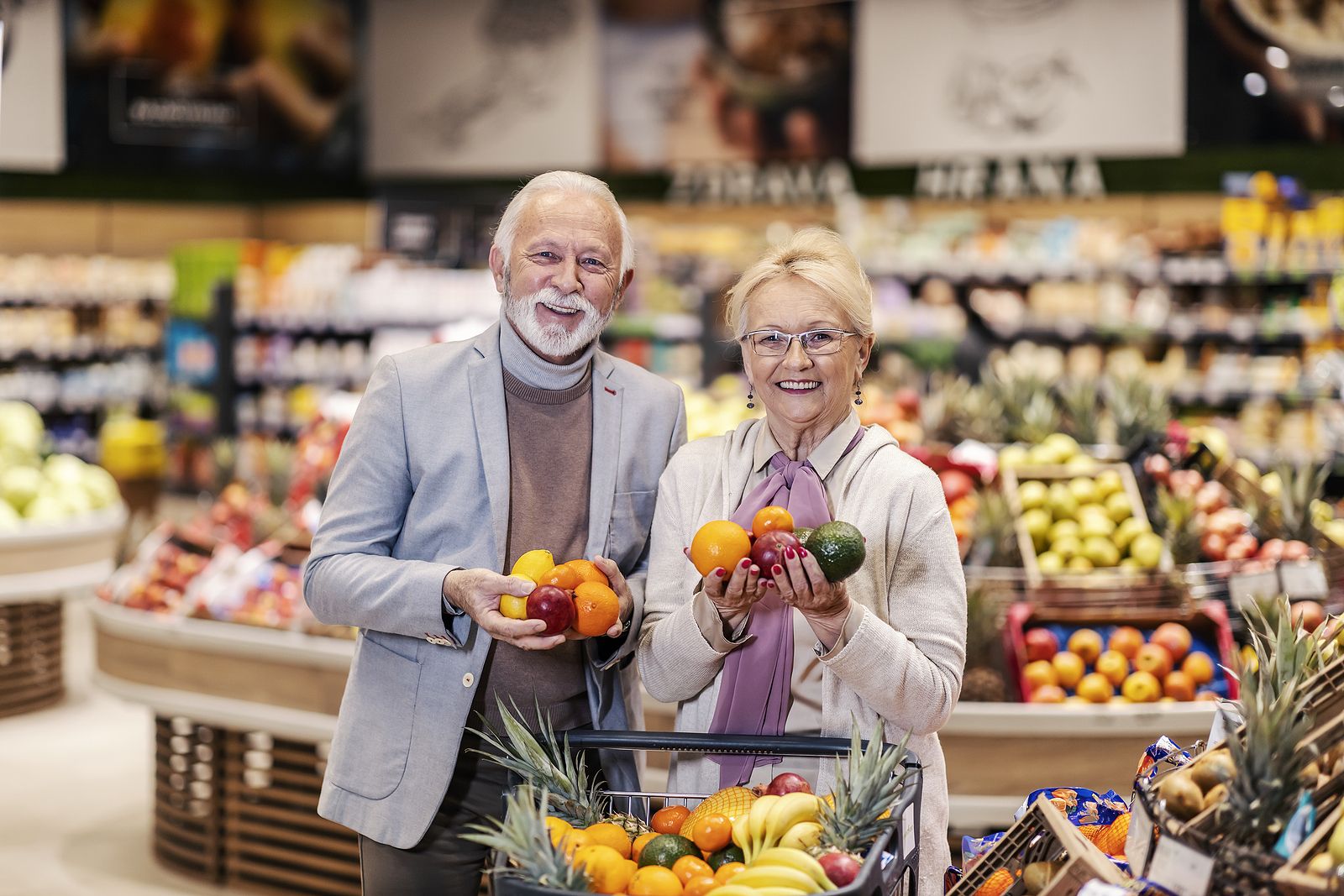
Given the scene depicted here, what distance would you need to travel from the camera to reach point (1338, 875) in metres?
1.51

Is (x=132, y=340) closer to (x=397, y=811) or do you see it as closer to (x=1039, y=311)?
(x=1039, y=311)

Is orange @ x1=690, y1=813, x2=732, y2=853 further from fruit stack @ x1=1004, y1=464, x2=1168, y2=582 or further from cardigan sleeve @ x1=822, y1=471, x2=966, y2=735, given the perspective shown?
fruit stack @ x1=1004, y1=464, x2=1168, y2=582

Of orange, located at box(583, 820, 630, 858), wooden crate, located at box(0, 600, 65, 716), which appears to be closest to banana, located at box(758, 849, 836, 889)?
orange, located at box(583, 820, 630, 858)

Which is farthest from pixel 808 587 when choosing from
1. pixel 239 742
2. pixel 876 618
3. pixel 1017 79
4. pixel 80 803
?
pixel 1017 79

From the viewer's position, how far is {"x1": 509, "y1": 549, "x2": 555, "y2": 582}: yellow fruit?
2.06 metres

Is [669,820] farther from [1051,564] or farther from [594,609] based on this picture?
[1051,564]

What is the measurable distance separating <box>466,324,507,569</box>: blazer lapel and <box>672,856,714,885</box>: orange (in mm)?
615

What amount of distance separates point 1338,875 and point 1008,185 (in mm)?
9443

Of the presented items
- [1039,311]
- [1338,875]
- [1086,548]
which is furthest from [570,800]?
[1039,311]

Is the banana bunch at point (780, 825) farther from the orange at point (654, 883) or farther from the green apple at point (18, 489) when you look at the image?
the green apple at point (18, 489)

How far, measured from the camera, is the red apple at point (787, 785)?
1934 mm

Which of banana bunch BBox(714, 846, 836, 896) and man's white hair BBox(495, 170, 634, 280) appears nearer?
banana bunch BBox(714, 846, 836, 896)

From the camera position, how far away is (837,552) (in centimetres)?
185

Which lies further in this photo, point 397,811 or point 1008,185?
point 1008,185
